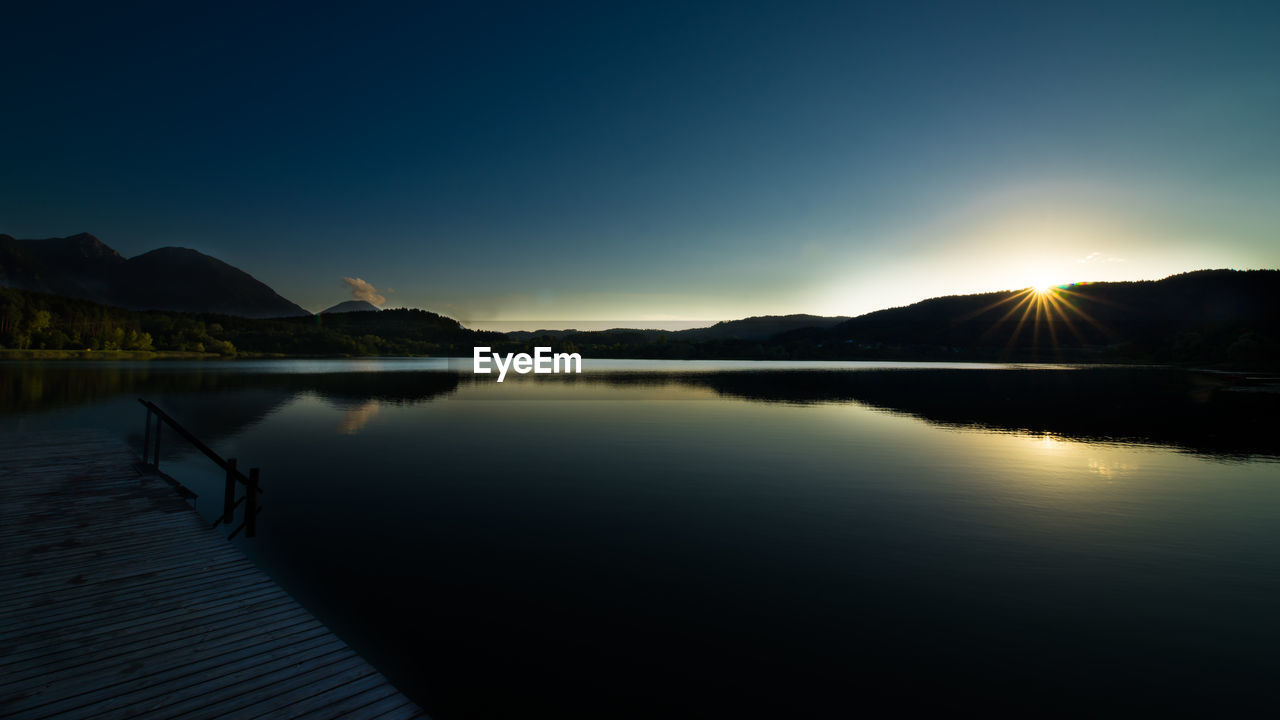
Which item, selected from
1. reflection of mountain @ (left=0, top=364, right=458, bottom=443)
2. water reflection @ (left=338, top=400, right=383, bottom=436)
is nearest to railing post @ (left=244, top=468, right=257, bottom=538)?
reflection of mountain @ (left=0, top=364, right=458, bottom=443)

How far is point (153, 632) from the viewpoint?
836 centimetres

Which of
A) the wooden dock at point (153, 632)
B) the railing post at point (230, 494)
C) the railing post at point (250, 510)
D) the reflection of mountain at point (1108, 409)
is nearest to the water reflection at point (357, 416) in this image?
the railing post at point (230, 494)

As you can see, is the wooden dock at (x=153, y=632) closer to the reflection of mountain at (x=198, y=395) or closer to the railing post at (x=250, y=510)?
the railing post at (x=250, y=510)

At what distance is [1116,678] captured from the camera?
32.6 ft

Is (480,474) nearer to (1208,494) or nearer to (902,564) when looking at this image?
(902,564)

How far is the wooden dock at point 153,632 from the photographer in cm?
673

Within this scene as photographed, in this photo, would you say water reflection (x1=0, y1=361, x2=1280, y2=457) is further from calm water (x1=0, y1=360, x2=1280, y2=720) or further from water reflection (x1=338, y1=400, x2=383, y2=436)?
calm water (x1=0, y1=360, x2=1280, y2=720)

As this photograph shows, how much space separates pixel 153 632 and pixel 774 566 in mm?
13594

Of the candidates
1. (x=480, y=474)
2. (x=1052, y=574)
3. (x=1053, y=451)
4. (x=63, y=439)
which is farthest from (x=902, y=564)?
(x=63, y=439)

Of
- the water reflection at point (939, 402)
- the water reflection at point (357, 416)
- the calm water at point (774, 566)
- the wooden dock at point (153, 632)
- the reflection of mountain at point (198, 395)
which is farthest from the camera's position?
the reflection of mountain at point (198, 395)

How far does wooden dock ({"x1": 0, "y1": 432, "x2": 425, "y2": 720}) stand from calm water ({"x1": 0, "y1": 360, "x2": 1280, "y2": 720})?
89.4 inches

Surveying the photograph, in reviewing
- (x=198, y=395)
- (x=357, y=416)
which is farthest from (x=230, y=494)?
(x=198, y=395)

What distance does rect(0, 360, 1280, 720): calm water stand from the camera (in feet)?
32.2

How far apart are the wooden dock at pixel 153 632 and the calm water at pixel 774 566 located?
89.4 inches
